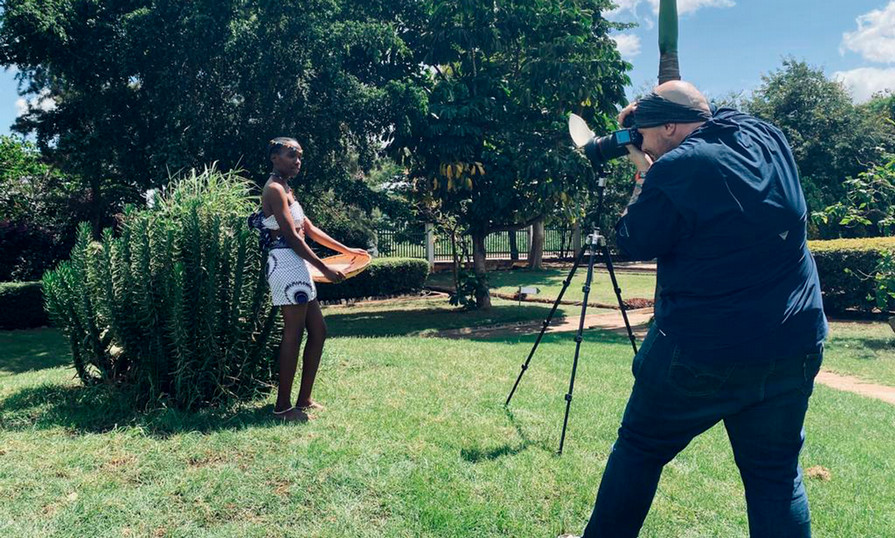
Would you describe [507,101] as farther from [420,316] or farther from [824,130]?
[824,130]

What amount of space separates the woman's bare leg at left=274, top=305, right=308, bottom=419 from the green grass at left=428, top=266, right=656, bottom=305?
11.5 metres

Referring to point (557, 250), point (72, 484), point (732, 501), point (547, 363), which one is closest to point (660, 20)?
point (547, 363)

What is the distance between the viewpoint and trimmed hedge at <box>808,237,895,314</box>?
532 inches

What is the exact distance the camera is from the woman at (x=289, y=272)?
4.24 m

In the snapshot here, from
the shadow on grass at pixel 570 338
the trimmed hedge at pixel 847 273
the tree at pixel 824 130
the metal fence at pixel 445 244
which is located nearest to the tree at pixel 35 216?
the metal fence at pixel 445 244

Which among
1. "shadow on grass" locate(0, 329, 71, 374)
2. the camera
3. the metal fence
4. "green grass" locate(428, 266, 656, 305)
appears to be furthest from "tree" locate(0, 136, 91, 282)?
the camera

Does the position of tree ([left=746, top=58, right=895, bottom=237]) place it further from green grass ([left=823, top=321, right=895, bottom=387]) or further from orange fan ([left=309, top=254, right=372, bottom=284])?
orange fan ([left=309, top=254, right=372, bottom=284])

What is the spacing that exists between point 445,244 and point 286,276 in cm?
2145

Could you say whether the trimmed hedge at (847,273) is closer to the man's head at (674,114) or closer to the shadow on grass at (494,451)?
Result: the shadow on grass at (494,451)

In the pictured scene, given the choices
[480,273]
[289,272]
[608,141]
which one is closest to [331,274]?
[289,272]

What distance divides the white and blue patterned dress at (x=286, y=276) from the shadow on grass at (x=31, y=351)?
6.08 meters

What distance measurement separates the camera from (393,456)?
3.66 m

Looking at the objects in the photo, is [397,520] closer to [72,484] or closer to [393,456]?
[393,456]

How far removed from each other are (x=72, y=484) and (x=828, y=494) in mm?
3838
